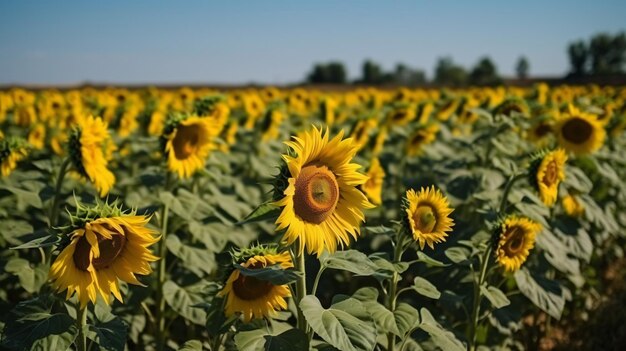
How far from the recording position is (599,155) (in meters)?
4.97

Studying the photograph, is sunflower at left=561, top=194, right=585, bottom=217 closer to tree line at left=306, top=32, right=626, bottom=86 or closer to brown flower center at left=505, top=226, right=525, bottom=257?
brown flower center at left=505, top=226, right=525, bottom=257

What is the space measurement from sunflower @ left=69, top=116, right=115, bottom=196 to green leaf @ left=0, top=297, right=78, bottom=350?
3.35 ft

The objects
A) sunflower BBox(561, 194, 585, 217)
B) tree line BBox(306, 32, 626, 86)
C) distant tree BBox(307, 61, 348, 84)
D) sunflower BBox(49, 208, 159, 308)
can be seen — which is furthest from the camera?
distant tree BBox(307, 61, 348, 84)

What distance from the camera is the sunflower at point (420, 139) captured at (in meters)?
5.56

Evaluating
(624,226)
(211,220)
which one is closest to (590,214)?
(624,226)

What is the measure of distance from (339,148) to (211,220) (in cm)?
165

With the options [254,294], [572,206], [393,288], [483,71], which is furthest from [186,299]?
[483,71]

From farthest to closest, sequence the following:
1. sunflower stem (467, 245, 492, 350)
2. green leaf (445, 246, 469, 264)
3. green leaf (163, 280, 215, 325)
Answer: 1. green leaf (163, 280, 215, 325)
2. sunflower stem (467, 245, 492, 350)
3. green leaf (445, 246, 469, 264)

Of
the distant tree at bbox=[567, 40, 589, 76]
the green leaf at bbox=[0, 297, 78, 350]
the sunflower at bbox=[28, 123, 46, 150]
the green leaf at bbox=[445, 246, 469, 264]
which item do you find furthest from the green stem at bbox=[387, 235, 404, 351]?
the distant tree at bbox=[567, 40, 589, 76]

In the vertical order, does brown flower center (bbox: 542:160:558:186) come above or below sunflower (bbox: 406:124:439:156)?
above

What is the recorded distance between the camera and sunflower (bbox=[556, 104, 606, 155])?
14.9 feet

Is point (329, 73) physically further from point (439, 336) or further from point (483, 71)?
point (439, 336)

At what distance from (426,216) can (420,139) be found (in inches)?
129

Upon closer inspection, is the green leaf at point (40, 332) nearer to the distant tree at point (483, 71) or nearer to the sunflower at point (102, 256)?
the sunflower at point (102, 256)
